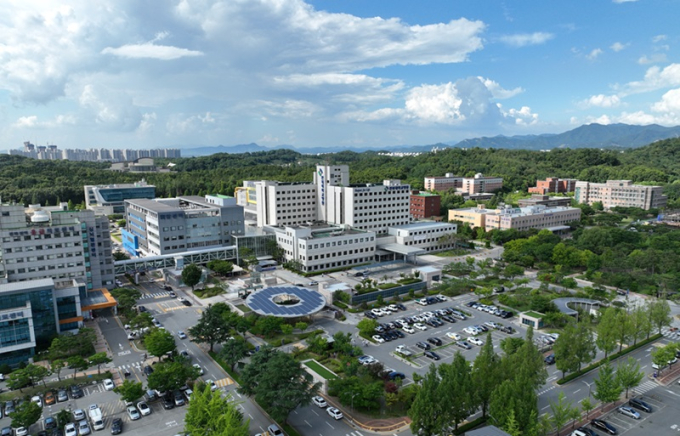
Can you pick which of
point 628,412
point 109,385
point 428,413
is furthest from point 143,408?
point 628,412

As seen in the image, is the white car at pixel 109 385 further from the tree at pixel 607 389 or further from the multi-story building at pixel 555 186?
the multi-story building at pixel 555 186

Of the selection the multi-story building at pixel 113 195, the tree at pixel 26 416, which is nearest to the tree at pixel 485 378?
the tree at pixel 26 416

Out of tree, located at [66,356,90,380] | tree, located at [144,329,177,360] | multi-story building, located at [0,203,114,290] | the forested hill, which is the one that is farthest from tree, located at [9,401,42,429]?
the forested hill

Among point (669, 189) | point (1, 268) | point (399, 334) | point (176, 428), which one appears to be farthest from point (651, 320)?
point (669, 189)

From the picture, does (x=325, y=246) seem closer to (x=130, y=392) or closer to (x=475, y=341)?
(x=475, y=341)

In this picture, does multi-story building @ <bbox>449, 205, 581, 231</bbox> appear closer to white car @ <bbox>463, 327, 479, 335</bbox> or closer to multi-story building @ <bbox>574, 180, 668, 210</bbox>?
multi-story building @ <bbox>574, 180, 668, 210</bbox>

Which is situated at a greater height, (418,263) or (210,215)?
(210,215)

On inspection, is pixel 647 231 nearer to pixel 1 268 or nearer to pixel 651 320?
pixel 651 320
